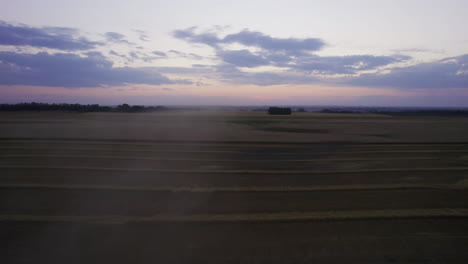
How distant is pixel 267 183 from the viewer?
33.0 ft

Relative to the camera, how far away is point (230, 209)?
7.53 metres

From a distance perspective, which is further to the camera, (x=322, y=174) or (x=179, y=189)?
(x=322, y=174)

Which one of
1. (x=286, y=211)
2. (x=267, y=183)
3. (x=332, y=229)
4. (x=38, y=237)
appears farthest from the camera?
(x=267, y=183)

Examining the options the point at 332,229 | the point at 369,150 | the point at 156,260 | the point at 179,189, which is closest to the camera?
the point at 156,260

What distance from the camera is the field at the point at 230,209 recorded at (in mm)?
5430

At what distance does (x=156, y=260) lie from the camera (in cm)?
516

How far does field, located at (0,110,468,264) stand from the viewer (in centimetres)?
543

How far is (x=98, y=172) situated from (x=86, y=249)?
625 cm

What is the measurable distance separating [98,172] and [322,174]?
26.4 ft

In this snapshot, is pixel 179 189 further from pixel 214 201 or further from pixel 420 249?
pixel 420 249

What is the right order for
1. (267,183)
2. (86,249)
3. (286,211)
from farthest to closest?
(267,183) → (286,211) → (86,249)

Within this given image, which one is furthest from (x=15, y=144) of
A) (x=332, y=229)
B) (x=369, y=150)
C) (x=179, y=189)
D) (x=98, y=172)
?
(x=369, y=150)

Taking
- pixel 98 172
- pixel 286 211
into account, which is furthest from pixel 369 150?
pixel 98 172

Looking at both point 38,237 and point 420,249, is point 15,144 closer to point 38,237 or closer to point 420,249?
point 38,237
